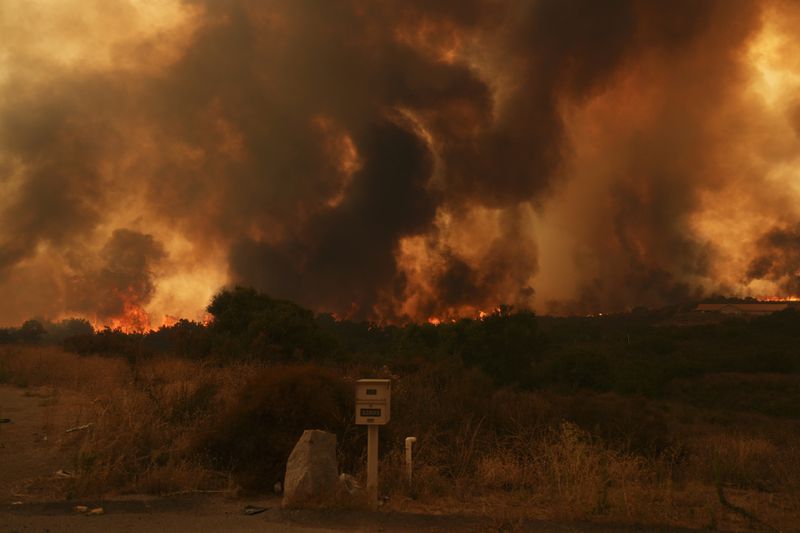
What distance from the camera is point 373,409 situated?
28.9ft

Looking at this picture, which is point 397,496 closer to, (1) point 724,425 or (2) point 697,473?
(2) point 697,473

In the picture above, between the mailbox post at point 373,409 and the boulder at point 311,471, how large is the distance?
0.50m

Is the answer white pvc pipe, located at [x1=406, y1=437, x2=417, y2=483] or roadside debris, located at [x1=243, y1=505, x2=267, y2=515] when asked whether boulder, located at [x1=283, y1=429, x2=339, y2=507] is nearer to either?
roadside debris, located at [x1=243, y1=505, x2=267, y2=515]

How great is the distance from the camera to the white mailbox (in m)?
8.78

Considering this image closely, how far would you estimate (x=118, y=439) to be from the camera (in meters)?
10.5

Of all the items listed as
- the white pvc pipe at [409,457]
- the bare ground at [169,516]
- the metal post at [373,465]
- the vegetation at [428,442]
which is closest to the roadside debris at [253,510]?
the bare ground at [169,516]

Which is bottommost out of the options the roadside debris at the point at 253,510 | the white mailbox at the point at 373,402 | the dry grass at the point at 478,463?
the roadside debris at the point at 253,510

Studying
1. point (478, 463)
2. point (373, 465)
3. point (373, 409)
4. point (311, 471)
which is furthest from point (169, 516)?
point (478, 463)

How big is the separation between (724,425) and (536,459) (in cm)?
2565

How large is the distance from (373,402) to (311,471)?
1.18 meters

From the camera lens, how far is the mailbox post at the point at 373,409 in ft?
28.8

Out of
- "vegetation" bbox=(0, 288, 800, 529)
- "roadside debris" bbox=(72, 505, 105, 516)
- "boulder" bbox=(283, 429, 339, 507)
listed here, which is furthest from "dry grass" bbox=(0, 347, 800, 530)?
"roadside debris" bbox=(72, 505, 105, 516)

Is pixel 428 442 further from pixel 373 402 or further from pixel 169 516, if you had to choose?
pixel 169 516

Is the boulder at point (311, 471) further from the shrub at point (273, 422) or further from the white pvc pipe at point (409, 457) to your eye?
the shrub at point (273, 422)
